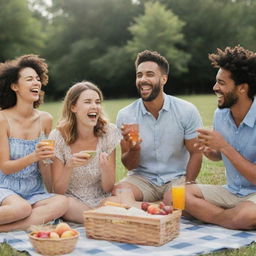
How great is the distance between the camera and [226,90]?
5.11 meters

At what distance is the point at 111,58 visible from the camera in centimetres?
5162

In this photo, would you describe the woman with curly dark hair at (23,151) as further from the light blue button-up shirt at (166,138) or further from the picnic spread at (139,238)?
the light blue button-up shirt at (166,138)

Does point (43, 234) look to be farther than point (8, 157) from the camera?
No

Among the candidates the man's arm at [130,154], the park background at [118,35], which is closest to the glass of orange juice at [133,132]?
the man's arm at [130,154]

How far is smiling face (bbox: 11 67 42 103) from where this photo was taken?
5332mm

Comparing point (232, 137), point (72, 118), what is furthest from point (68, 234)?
point (232, 137)

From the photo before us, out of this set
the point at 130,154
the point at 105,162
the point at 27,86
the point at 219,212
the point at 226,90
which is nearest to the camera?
the point at 219,212

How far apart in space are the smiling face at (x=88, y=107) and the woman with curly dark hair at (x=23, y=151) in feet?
1.57

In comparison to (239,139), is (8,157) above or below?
below

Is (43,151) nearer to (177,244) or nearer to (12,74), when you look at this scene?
(12,74)

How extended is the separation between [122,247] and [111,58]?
1891 inches

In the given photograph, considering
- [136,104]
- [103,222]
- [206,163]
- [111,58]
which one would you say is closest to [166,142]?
[136,104]

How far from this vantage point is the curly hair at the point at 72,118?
17.6ft

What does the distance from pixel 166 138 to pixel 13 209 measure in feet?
6.49
